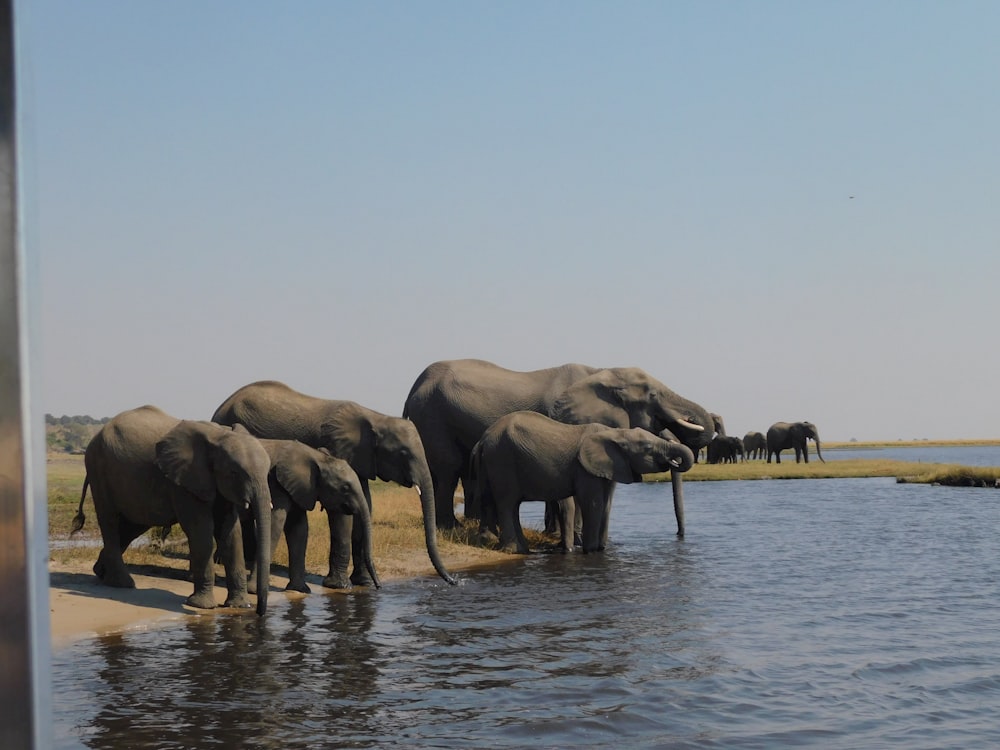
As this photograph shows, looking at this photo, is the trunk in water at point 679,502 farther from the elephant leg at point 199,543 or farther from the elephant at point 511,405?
the elephant leg at point 199,543

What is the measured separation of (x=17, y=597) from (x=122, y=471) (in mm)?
14026

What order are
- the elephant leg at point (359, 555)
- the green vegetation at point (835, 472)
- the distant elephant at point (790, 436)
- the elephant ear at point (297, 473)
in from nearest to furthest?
1. the elephant ear at point (297, 473)
2. the elephant leg at point (359, 555)
3. the green vegetation at point (835, 472)
4. the distant elephant at point (790, 436)

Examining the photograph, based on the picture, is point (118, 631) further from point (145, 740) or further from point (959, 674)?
point (959, 674)

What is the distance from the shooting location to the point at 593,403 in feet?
79.1

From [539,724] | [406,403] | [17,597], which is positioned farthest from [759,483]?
[17,597]

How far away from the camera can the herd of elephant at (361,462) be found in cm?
1344

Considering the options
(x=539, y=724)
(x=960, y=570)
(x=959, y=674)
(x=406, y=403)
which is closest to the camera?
(x=539, y=724)

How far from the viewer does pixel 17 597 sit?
632 millimetres

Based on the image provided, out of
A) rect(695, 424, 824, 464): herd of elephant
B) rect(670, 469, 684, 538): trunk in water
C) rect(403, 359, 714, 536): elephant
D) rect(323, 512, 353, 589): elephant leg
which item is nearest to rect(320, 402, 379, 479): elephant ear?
rect(323, 512, 353, 589): elephant leg

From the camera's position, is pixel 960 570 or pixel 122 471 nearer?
pixel 122 471

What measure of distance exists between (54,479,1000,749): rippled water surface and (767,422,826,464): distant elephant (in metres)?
43.3

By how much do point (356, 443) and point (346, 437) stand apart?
17 cm

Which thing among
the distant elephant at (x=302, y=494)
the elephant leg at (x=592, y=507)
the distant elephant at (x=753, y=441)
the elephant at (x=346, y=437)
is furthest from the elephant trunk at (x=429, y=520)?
the distant elephant at (x=753, y=441)

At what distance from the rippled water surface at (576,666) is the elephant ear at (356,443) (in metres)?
1.81
